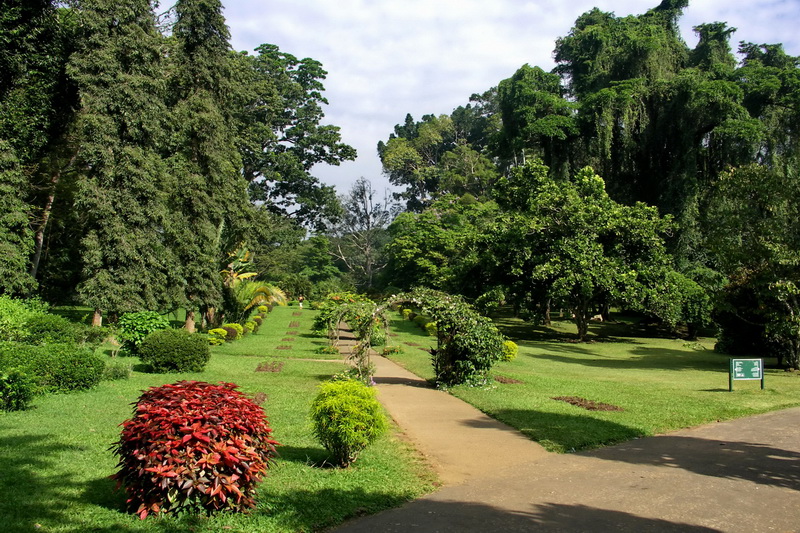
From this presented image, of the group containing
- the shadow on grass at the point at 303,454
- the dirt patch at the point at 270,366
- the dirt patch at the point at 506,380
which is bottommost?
the dirt patch at the point at 270,366

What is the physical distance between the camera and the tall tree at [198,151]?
975 inches

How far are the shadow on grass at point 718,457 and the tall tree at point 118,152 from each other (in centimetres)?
1848

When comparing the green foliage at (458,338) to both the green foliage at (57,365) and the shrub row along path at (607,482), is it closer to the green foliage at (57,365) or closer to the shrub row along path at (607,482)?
the shrub row along path at (607,482)

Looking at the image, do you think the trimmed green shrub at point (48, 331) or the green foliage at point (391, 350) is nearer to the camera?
the trimmed green shrub at point (48, 331)

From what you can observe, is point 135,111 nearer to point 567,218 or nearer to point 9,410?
point 9,410

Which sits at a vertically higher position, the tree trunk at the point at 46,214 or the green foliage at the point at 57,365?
the tree trunk at the point at 46,214

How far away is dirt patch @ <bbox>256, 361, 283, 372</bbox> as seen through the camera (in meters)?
17.0

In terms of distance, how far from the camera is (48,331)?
14.8 metres

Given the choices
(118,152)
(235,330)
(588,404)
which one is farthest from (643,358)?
(118,152)

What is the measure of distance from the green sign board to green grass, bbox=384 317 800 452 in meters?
0.42

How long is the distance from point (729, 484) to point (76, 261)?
29358mm

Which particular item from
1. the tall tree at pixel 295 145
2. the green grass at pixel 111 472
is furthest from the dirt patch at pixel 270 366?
the tall tree at pixel 295 145

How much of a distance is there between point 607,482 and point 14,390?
9.06 meters

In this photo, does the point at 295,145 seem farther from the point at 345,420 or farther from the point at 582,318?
the point at 345,420
